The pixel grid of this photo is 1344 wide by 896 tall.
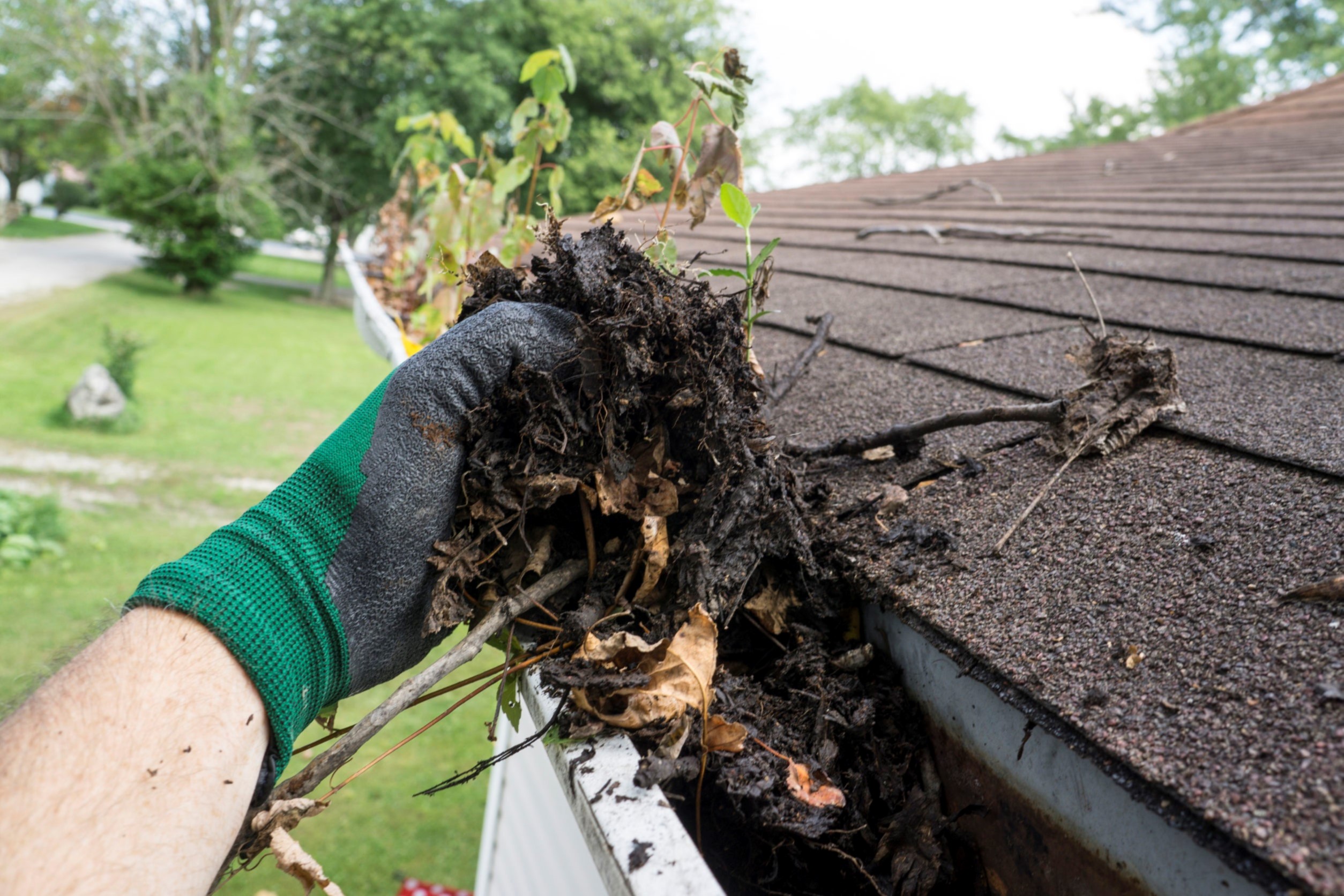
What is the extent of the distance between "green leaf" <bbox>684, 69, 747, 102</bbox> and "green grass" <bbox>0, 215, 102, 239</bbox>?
109ft

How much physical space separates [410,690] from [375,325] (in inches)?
112

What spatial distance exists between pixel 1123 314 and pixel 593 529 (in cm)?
157

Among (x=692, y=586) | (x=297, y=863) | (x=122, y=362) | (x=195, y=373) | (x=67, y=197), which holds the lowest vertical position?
(x=195, y=373)

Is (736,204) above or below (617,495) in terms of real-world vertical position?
above

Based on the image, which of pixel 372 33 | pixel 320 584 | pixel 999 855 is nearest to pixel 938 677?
pixel 999 855

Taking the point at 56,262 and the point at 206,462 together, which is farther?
the point at 56,262

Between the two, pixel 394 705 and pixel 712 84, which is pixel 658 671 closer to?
pixel 394 705

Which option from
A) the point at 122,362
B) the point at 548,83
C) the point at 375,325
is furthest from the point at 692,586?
the point at 122,362

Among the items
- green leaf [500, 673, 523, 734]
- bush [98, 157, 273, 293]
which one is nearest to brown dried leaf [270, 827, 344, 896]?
green leaf [500, 673, 523, 734]

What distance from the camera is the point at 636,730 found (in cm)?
87

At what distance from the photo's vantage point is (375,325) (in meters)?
3.49

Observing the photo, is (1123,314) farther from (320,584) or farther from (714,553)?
(320,584)

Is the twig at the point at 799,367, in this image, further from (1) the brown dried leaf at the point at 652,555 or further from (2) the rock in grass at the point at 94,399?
(2) the rock in grass at the point at 94,399

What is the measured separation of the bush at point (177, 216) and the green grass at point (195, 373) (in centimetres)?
78
